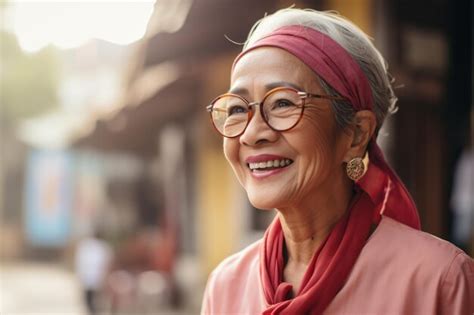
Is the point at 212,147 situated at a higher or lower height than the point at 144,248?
higher

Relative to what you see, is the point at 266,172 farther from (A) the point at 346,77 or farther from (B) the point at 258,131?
(A) the point at 346,77

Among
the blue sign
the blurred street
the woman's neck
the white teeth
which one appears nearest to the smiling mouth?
the white teeth

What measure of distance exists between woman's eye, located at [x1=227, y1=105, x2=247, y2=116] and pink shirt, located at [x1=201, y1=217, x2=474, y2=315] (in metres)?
0.41

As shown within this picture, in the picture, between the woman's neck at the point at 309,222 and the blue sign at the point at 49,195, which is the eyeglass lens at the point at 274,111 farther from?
the blue sign at the point at 49,195

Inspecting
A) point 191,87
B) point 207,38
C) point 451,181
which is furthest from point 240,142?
point 191,87

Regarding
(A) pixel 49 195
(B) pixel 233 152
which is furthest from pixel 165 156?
(B) pixel 233 152

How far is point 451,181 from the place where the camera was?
5.55 meters

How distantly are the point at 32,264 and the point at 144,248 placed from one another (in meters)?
12.4

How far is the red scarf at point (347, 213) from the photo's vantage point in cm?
162

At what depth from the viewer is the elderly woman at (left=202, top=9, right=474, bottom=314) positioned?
1.57 meters

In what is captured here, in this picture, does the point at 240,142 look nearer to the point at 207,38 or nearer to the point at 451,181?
the point at 451,181

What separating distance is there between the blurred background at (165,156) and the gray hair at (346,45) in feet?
1.71

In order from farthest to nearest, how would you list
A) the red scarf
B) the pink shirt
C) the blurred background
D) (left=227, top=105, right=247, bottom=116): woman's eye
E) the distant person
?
the distant person
the blurred background
(left=227, top=105, right=247, bottom=116): woman's eye
the red scarf
the pink shirt

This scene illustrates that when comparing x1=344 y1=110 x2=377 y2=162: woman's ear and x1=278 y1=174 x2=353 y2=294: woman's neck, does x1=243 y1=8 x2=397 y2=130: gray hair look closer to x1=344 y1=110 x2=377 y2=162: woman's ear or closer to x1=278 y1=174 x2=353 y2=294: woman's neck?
x1=344 y1=110 x2=377 y2=162: woman's ear
